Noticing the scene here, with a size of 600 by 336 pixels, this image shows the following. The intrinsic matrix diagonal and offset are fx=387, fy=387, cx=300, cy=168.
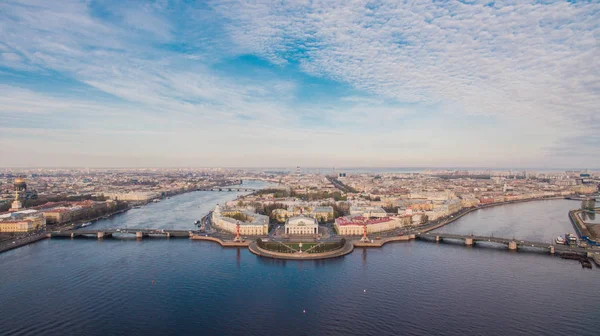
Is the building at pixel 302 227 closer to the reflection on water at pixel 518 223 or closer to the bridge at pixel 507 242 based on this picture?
the bridge at pixel 507 242

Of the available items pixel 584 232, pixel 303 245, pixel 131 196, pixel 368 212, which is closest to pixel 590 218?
pixel 584 232

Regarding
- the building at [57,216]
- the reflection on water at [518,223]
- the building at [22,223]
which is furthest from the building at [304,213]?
the building at [22,223]

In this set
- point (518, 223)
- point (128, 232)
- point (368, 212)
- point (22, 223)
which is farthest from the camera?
point (368, 212)

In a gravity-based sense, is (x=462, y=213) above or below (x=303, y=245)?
above

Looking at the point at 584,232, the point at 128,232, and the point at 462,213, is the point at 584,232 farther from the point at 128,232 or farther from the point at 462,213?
the point at 128,232

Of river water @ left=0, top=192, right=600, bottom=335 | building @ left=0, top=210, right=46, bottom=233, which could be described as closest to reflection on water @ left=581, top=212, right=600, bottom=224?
river water @ left=0, top=192, right=600, bottom=335

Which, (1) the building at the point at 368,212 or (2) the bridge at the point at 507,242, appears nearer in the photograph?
(2) the bridge at the point at 507,242

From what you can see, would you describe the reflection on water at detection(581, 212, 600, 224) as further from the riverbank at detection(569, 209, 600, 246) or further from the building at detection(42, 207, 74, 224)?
the building at detection(42, 207, 74, 224)
